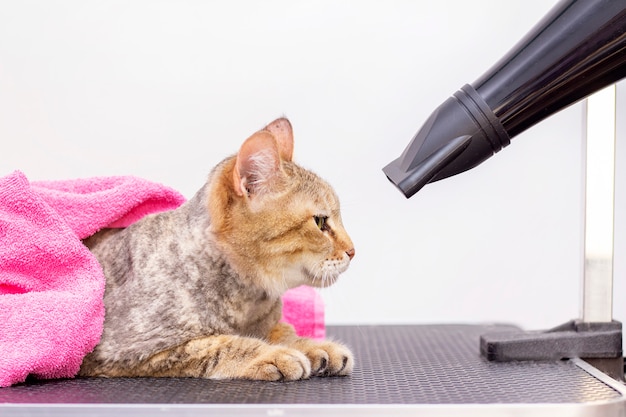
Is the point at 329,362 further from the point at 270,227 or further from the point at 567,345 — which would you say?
the point at 567,345

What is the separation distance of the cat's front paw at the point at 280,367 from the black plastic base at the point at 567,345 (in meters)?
0.36

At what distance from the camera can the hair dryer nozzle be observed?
0.95 meters

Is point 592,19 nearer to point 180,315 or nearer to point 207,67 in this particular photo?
point 180,315

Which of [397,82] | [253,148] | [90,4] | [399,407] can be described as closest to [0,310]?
[253,148]

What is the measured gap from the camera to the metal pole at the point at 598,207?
1196 mm

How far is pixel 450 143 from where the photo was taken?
0.94 m

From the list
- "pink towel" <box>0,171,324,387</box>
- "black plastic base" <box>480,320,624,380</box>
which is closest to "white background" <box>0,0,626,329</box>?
"pink towel" <box>0,171,324,387</box>

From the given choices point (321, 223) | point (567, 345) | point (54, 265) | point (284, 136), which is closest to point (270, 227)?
point (321, 223)

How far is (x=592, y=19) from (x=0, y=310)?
2.90 ft

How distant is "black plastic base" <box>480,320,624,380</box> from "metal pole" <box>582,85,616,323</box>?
2 centimetres

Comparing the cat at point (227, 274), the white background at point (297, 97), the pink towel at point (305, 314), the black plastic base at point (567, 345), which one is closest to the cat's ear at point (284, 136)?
the cat at point (227, 274)

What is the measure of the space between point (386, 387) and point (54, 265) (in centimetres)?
53

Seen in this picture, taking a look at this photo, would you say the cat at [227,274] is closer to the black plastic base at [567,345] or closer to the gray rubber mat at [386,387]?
the gray rubber mat at [386,387]

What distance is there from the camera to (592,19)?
36.3 inches
